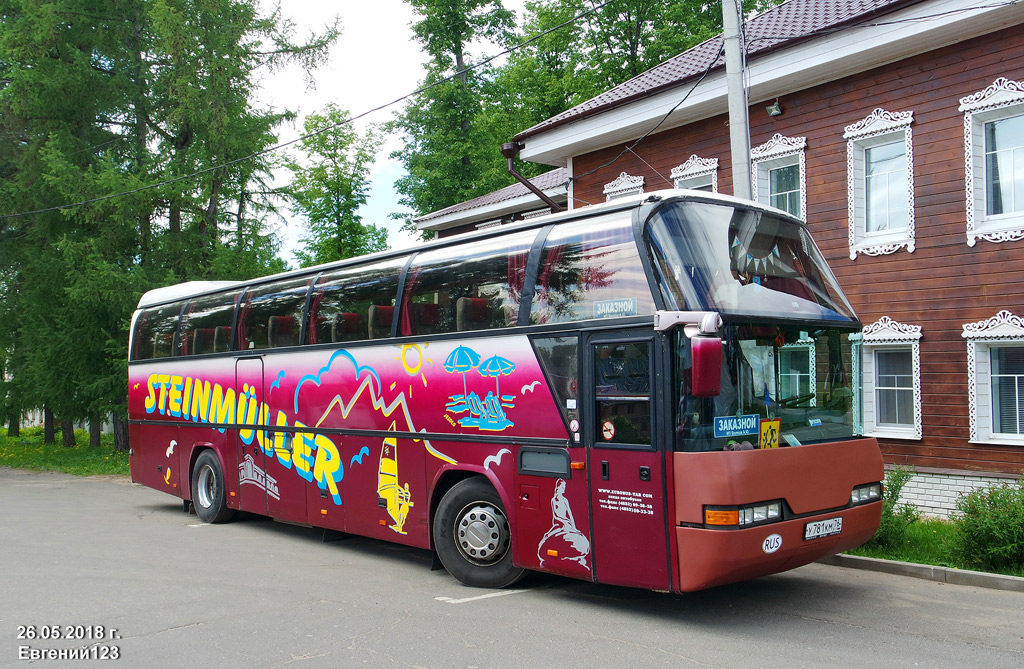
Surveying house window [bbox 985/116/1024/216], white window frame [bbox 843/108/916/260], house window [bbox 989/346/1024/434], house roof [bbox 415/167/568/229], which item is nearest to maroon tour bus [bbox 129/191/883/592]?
house window [bbox 989/346/1024/434]

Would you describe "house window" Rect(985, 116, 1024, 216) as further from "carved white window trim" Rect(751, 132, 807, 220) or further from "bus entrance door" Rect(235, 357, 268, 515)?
"bus entrance door" Rect(235, 357, 268, 515)

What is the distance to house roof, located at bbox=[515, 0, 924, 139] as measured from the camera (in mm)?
13221

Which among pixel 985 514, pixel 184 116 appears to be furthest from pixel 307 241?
pixel 985 514

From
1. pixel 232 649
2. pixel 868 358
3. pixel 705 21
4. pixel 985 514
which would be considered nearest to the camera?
pixel 232 649

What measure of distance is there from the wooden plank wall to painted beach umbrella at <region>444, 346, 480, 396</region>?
294 inches

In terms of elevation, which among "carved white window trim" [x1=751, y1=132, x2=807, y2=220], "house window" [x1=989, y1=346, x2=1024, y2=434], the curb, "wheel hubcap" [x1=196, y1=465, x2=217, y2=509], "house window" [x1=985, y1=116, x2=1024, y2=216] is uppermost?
"carved white window trim" [x1=751, y1=132, x2=807, y2=220]

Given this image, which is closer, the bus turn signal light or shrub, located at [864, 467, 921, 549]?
the bus turn signal light

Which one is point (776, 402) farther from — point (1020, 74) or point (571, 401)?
point (1020, 74)

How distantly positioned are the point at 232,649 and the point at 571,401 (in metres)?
3.22

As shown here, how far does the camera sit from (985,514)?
28.1 ft

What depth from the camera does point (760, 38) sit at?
47.3ft

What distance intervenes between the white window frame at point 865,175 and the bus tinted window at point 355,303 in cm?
748

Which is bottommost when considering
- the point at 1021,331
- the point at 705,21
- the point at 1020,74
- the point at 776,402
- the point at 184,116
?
the point at 776,402
